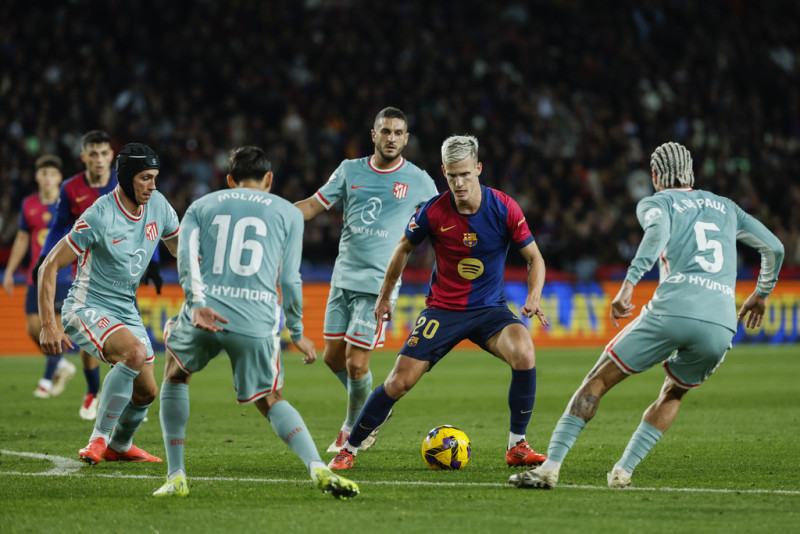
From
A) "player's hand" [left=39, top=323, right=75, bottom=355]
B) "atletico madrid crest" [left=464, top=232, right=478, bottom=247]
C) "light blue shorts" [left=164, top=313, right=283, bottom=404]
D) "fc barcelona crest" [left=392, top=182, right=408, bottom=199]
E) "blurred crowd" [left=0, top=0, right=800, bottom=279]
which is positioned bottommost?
"player's hand" [left=39, top=323, right=75, bottom=355]

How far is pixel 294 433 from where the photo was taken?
5781 millimetres

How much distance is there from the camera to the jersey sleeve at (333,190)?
27.7ft

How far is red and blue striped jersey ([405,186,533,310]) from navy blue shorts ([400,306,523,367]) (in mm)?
68

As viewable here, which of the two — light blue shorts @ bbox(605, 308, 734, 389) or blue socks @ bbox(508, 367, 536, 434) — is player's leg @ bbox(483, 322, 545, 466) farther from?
light blue shorts @ bbox(605, 308, 734, 389)

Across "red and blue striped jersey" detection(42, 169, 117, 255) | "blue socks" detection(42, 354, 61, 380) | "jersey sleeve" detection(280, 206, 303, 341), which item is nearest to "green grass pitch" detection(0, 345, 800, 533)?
"blue socks" detection(42, 354, 61, 380)

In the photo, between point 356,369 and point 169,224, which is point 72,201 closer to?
point 169,224

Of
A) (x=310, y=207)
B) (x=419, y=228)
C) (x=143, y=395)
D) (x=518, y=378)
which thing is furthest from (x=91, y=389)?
(x=518, y=378)

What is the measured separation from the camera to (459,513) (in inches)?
216

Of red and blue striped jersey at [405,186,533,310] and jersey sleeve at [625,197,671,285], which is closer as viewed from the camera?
jersey sleeve at [625,197,671,285]

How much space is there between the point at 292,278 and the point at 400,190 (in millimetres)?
2920

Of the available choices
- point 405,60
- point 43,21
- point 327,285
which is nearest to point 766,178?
point 405,60

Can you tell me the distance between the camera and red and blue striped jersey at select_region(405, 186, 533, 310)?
7.17 metres

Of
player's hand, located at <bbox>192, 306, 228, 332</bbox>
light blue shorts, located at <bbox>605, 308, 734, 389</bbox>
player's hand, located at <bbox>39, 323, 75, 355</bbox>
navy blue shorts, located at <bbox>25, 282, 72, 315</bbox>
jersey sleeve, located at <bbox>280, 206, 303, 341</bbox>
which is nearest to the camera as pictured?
player's hand, located at <bbox>192, 306, 228, 332</bbox>

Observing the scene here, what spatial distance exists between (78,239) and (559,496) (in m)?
3.59
